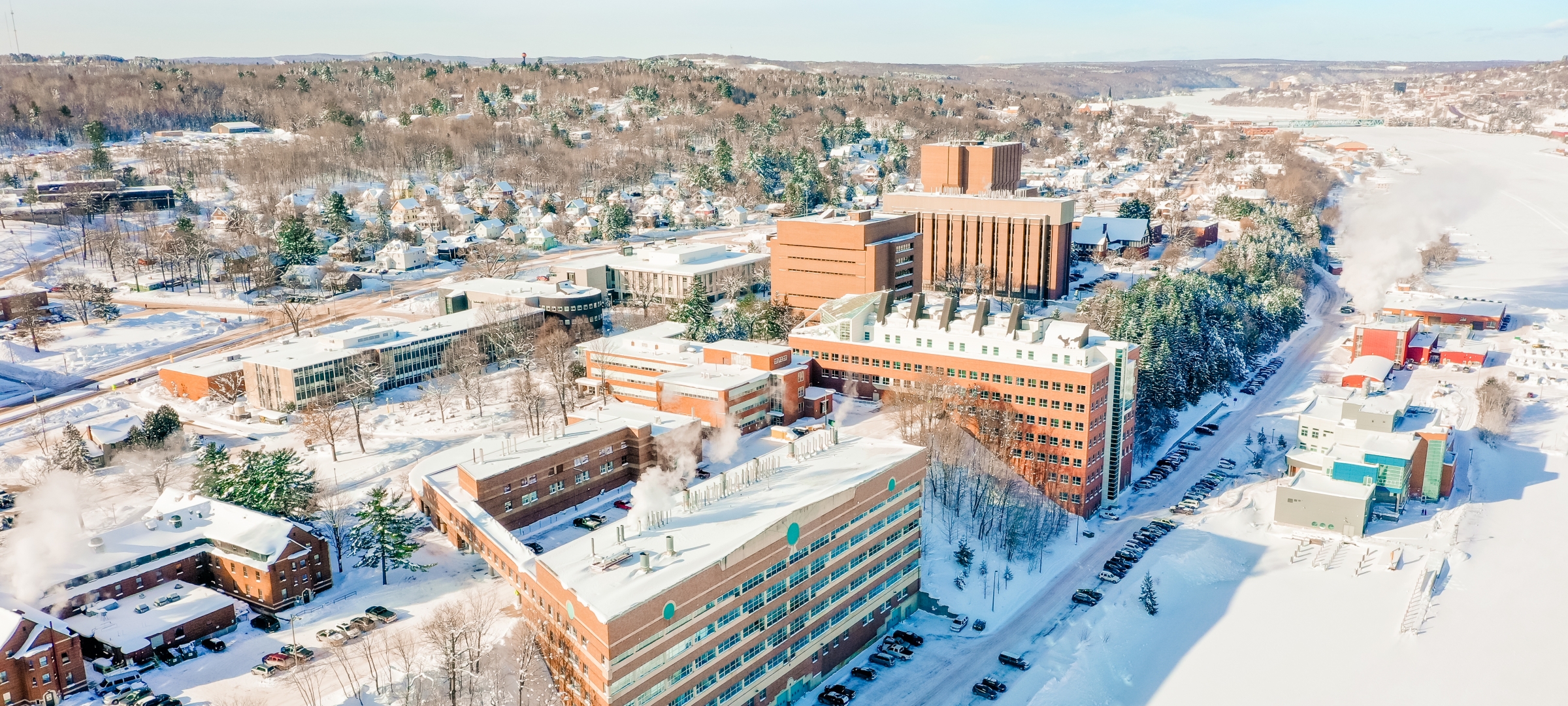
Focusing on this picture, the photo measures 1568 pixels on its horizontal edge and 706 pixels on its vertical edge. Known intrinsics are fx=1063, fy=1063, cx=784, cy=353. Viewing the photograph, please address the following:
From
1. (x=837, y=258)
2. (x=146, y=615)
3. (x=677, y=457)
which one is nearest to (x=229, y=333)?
(x=837, y=258)

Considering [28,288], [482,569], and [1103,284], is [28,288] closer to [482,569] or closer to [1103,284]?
[482,569]

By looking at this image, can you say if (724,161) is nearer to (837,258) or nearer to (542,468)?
(837,258)

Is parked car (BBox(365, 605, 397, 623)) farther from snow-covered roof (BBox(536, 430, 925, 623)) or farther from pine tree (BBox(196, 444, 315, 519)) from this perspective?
snow-covered roof (BBox(536, 430, 925, 623))

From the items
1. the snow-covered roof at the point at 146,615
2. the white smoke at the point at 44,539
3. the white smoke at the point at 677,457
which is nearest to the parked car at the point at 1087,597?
the white smoke at the point at 677,457

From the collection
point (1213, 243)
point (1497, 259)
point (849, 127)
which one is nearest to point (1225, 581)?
point (1213, 243)

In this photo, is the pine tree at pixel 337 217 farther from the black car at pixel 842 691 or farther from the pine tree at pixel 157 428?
the black car at pixel 842 691
